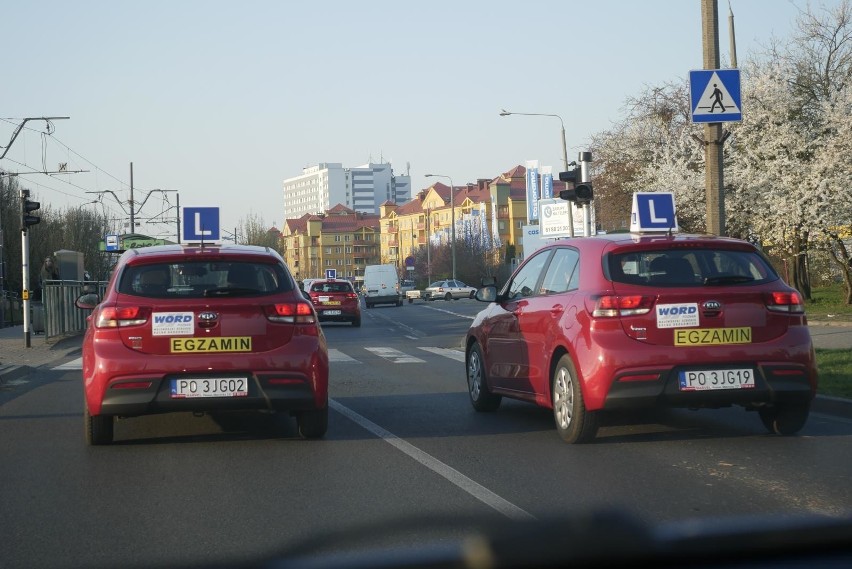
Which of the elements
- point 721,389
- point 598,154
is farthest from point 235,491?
point 598,154

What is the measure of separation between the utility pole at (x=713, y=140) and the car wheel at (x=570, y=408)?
22.4ft

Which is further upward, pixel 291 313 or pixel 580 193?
pixel 580 193

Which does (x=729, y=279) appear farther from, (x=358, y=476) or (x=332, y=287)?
(x=332, y=287)

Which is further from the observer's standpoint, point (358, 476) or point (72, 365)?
point (72, 365)

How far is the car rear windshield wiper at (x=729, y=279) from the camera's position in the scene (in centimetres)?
847

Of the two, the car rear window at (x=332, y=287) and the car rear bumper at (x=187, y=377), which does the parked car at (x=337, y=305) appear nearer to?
the car rear window at (x=332, y=287)

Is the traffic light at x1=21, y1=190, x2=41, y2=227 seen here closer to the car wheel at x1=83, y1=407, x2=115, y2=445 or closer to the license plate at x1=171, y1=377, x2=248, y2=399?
the car wheel at x1=83, y1=407, x2=115, y2=445

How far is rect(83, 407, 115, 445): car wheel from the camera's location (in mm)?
8898

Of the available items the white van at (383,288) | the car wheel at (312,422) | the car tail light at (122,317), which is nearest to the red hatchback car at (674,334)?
the car wheel at (312,422)

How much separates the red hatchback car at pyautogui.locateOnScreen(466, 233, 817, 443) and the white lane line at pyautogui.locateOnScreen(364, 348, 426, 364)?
10.0m

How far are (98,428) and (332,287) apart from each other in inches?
1102

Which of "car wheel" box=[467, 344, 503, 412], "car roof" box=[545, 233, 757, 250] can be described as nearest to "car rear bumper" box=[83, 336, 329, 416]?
"car roof" box=[545, 233, 757, 250]

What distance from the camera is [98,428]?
8945mm

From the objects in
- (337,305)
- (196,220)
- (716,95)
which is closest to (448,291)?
(337,305)
